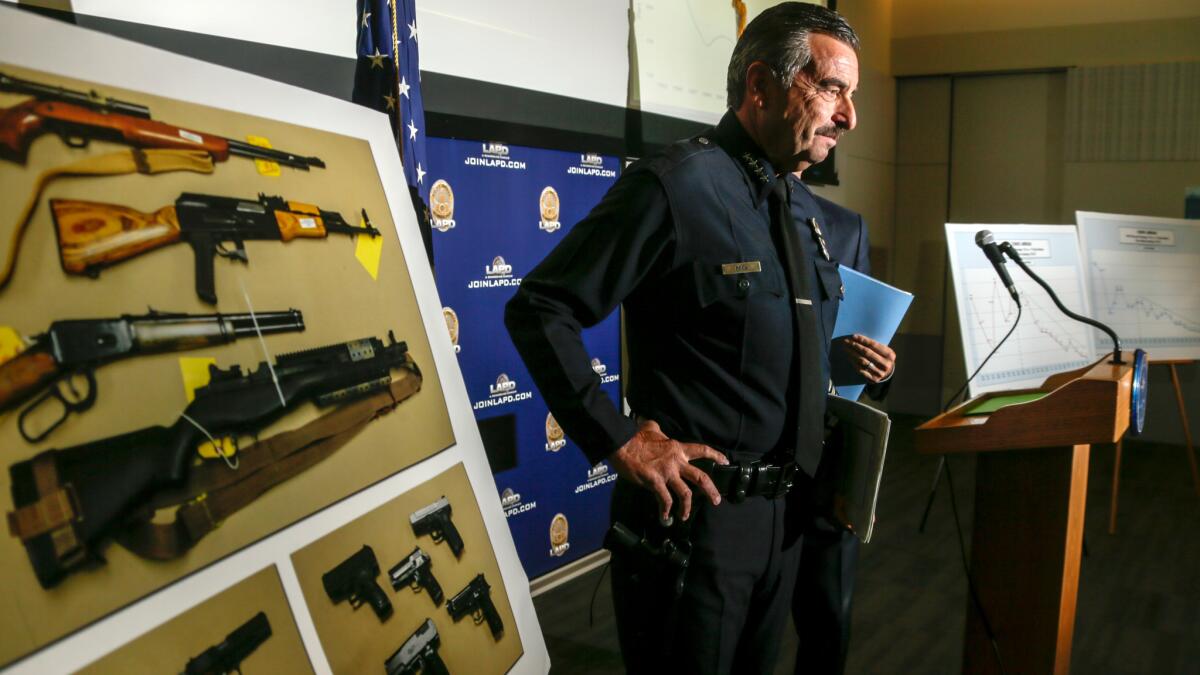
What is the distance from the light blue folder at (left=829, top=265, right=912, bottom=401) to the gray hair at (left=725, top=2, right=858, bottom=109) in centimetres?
42

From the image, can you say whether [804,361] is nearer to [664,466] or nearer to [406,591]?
[664,466]

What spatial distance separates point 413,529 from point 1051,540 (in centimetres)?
143

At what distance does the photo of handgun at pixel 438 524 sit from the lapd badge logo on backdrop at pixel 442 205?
151cm

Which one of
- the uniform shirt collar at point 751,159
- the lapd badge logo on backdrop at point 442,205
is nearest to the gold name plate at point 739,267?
the uniform shirt collar at point 751,159

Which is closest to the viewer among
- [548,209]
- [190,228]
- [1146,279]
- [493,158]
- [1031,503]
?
[190,228]

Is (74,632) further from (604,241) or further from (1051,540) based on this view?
(1051,540)

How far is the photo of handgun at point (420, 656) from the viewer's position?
106 centimetres

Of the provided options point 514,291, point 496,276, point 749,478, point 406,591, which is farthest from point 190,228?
point 514,291

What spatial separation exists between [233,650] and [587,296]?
0.69m

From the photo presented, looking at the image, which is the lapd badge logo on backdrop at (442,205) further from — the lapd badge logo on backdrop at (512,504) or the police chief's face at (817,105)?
the police chief's face at (817,105)

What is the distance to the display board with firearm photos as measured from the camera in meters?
0.70

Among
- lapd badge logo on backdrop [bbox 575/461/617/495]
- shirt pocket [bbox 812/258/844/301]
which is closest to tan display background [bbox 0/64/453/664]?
shirt pocket [bbox 812/258/844/301]

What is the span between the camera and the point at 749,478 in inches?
55.3

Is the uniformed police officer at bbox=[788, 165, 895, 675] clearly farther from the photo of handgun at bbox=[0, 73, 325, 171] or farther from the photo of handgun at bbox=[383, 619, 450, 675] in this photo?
the photo of handgun at bbox=[0, 73, 325, 171]
